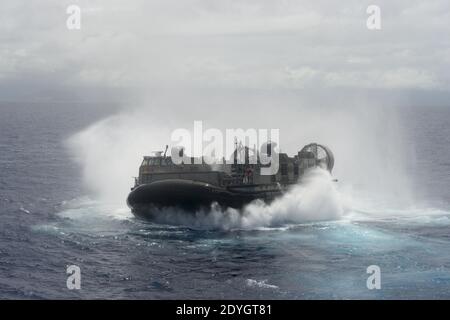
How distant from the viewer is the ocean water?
4112 centimetres

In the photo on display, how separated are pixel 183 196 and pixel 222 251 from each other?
918cm

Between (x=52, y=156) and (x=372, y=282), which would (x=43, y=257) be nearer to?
(x=372, y=282)

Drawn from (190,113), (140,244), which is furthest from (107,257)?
(190,113)

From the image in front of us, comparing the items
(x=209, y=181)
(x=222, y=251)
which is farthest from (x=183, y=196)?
(x=222, y=251)

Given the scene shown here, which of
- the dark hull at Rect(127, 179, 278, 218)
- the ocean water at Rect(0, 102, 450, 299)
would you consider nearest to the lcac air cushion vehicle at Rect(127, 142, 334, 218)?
the dark hull at Rect(127, 179, 278, 218)

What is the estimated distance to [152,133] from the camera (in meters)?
105

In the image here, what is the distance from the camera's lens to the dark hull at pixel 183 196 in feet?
191

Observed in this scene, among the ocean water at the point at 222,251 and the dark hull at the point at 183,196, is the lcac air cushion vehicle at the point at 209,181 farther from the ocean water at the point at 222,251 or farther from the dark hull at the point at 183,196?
the ocean water at the point at 222,251

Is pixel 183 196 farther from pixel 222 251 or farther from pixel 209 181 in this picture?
pixel 222 251

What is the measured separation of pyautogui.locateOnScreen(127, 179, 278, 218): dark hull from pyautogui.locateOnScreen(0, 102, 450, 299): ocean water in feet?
4.12

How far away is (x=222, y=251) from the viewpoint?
50719 mm

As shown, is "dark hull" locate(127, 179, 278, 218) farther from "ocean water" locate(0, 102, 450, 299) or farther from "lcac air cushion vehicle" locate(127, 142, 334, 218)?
"ocean water" locate(0, 102, 450, 299)

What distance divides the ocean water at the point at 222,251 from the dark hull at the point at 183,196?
4.12 ft

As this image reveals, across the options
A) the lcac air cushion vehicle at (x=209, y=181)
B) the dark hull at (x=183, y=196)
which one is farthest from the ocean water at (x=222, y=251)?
the lcac air cushion vehicle at (x=209, y=181)
